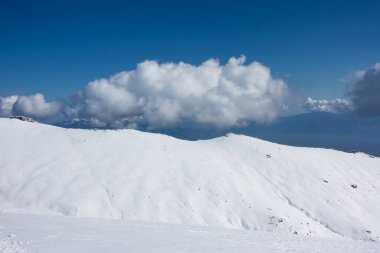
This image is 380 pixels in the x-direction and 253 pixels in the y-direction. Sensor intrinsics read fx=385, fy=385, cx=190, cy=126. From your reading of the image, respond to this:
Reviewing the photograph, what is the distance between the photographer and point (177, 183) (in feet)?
186

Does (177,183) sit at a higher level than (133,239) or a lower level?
higher

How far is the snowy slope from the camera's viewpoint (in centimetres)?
4850

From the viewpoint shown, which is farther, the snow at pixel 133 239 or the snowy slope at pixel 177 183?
the snowy slope at pixel 177 183

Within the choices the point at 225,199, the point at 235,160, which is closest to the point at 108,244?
the point at 225,199

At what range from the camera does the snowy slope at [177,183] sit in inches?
1909

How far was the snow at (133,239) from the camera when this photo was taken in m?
22.4

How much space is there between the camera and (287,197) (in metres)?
62.5

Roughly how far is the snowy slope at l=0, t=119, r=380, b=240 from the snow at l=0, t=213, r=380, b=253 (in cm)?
1625

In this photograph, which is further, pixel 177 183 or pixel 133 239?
pixel 177 183

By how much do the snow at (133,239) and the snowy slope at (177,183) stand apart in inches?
640

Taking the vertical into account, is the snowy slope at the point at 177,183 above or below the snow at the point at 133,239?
above

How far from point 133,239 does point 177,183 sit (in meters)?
31.4

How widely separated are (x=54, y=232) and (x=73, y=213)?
64.4 feet

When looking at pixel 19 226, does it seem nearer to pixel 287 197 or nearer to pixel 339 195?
pixel 287 197
